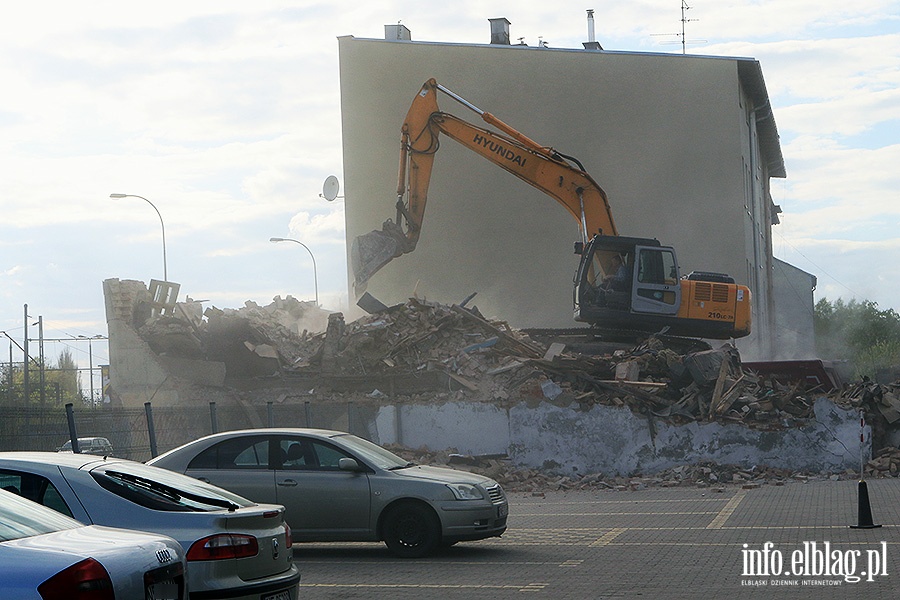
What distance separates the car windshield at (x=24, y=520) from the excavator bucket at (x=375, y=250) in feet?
78.2

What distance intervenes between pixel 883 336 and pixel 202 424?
8648 cm

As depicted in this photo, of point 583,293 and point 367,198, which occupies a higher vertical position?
point 367,198

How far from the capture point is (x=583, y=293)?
2955 cm

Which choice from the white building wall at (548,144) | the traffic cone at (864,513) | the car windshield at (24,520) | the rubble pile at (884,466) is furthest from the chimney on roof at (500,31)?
the car windshield at (24,520)

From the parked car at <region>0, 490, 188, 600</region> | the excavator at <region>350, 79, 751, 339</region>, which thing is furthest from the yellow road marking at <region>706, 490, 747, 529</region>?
the parked car at <region>0, 490, 188, 600</region>

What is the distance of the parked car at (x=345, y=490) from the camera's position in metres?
12.1

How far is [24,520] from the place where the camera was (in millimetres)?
5473

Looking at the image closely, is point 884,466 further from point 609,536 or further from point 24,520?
point 24,520

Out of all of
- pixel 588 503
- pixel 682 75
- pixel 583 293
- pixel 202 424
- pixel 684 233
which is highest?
pixel 682 75

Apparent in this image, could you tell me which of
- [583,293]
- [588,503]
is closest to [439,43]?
[583,293]

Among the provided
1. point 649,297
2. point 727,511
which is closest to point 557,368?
point 649,297

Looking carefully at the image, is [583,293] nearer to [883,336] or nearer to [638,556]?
[638,556]

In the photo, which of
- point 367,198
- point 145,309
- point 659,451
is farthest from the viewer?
point 367,198

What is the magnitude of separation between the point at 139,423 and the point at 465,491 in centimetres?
822
